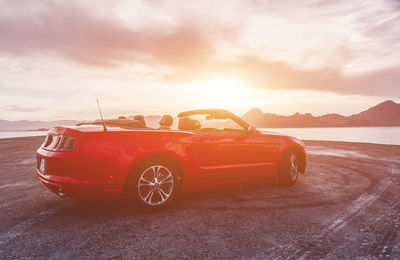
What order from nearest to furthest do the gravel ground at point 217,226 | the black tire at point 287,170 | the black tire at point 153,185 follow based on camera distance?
the gravel ground at point 217,226
the black tire at point 153,185
the black tire at point 287,170

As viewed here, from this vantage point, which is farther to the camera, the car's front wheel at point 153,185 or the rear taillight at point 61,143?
the car's front wheel at point 153,185

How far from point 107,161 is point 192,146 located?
130 centimetres

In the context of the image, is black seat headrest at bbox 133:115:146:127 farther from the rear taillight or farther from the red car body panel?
the rear taillight

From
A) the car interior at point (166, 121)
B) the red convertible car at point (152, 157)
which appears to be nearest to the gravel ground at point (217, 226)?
the red convertible car at point (152, 157)

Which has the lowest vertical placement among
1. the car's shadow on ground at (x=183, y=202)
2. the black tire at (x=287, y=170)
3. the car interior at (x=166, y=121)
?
the car's shadow on ground at (x=183, y=202)

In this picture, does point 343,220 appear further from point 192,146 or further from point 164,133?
point 164,133

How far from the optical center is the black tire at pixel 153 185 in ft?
12.2

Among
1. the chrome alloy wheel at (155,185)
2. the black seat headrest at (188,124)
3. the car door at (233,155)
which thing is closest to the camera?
the chrome alloy wheel at (155,185)

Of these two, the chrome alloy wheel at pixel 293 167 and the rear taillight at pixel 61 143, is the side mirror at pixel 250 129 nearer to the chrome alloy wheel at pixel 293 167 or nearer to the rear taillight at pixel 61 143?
the chrome alloy wheel at pixel 293 167

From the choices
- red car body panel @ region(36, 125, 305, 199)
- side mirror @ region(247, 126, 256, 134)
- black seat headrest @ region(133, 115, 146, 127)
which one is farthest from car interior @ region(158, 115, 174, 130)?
side mirror @ region(247, 126, 256, 134)

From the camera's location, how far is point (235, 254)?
2641mm

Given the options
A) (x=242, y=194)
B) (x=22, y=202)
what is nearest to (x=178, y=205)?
(x=242, y=194)

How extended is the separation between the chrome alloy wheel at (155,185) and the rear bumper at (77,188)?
0.41 m

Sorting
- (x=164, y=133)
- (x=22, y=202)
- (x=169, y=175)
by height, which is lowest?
(x=22, y=202)
